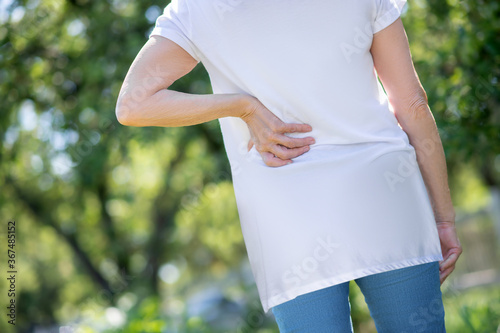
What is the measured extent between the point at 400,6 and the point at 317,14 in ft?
1.05

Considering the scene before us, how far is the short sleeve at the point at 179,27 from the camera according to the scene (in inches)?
59.4

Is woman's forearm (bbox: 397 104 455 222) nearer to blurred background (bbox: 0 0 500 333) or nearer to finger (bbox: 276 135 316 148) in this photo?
finger (bbox: 276 135 316 148)

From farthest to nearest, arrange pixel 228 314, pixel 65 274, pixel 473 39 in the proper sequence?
1. pixel 65 274
2. pixel 228 314
3. pixel 473 39

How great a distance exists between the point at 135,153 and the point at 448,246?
23.5 feet

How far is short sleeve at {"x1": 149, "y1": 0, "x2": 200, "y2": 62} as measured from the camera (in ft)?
4.95

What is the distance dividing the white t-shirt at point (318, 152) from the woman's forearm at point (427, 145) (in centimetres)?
12

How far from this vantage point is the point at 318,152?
4.88 ft

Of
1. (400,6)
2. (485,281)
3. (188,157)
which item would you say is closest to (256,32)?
(400,6)

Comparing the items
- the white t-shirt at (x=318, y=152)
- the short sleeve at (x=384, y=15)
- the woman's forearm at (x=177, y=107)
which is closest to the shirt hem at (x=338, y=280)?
the white t-shirt at (x=318, y=152)

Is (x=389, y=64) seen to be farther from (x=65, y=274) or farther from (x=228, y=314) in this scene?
A: (x=65, y=274)

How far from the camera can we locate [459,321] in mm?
5090
